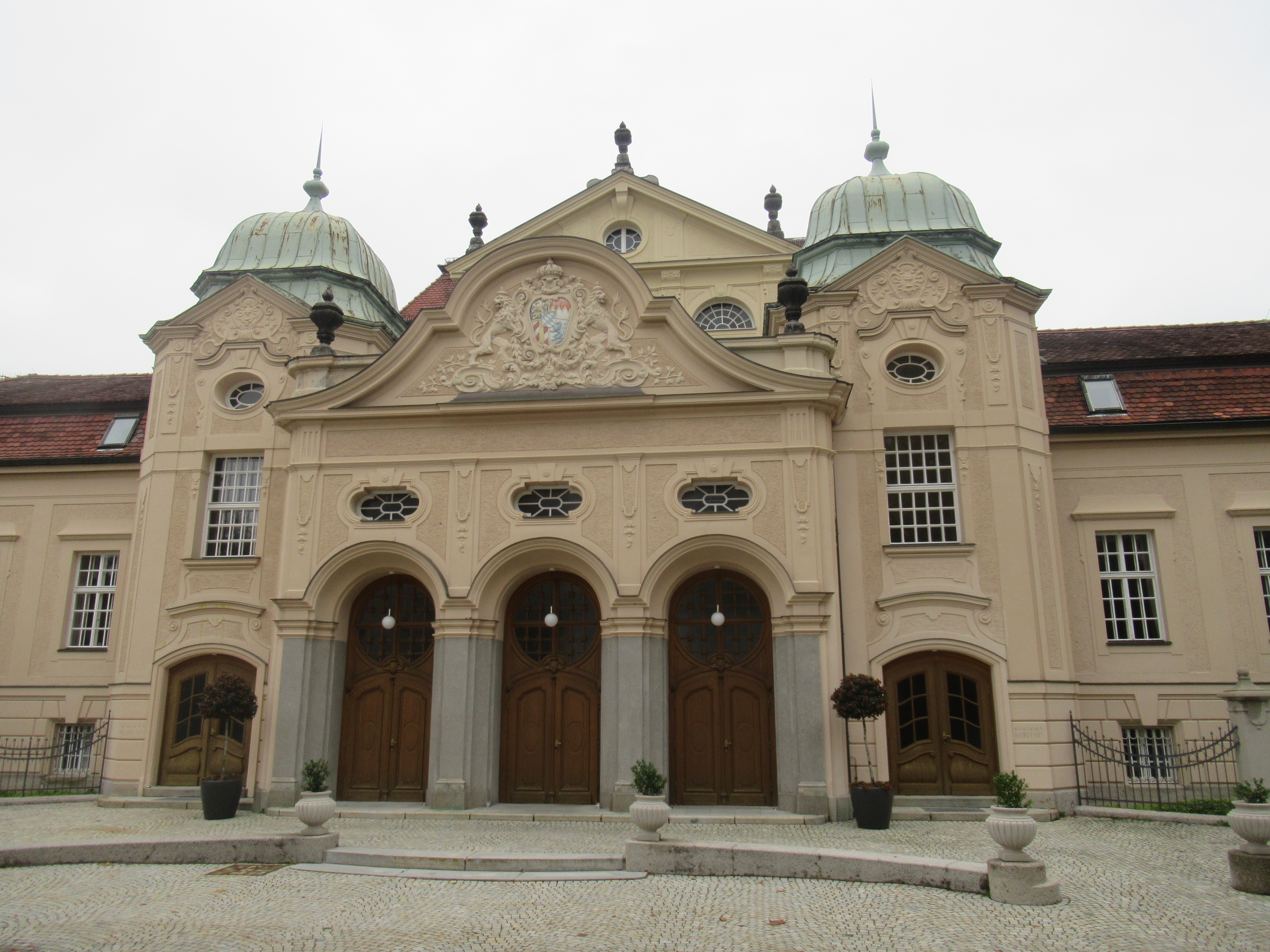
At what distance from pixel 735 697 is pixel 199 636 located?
10.1 metres

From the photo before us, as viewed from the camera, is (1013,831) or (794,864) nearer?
(1013,831)

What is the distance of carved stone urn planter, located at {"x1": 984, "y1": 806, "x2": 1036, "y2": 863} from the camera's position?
32.1 feet

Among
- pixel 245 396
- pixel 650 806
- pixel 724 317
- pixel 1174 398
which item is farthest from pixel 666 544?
pixel 1174 398

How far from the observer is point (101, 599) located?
70.8 ft

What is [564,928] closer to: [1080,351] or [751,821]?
[751,821]

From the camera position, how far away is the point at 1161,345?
22.0 metres

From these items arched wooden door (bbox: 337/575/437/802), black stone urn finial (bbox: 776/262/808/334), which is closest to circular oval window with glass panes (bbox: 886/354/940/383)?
black stone urn finial (bbox: 776/262/808/334)

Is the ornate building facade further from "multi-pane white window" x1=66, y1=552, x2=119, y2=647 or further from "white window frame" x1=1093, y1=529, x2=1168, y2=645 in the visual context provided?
"multi-pane white window" x1=66, y1=552, x2=119, y2=647

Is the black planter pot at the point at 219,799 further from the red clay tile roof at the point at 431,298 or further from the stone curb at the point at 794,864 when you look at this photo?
the red clay tile roof at the point at 431,298

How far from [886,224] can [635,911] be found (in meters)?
16.1

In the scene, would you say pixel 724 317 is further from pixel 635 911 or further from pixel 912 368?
pixel 635 911

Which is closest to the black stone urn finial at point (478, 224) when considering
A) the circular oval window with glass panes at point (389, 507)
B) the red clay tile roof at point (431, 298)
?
the red clay tile roof at point (431, 298)

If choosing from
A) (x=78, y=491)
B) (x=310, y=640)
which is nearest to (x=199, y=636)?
(x=310, y=640)

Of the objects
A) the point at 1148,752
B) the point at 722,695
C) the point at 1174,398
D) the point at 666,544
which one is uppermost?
the point at 1174,398
